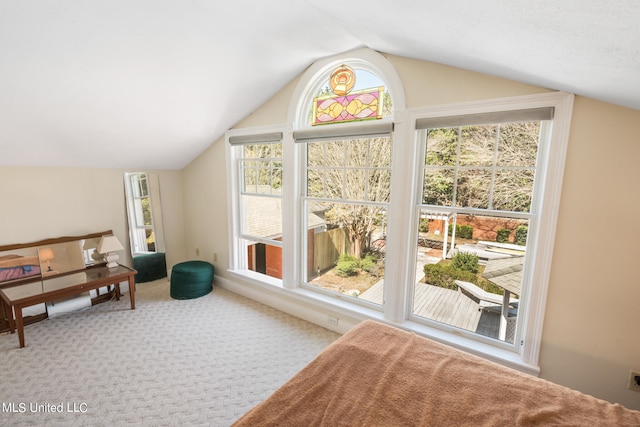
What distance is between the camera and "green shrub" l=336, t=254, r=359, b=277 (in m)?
2.87

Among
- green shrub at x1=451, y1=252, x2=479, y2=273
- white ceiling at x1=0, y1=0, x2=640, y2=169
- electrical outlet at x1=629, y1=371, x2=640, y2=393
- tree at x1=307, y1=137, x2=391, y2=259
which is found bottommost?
electrical outlet at x1=629, y1=371, x2=640, y2=393

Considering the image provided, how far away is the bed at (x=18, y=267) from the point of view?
274 cm

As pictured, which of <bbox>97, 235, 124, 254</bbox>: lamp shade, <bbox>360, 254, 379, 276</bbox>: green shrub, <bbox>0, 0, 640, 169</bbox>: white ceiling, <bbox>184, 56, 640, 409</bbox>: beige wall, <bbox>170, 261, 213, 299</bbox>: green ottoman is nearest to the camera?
<bbox>0, 0, 640, 169</bbox>: white ceiling

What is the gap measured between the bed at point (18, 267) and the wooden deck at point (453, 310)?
3807 millimetres

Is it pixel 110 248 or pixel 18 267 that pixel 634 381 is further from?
pixel 18 267

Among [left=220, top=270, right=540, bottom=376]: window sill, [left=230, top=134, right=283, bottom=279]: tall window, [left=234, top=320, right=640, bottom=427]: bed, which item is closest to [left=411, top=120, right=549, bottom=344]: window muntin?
[left=220, top=270, right=540, bottom=376]: window sill

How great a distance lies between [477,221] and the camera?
84.9 inches

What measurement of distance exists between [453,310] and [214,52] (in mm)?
2800

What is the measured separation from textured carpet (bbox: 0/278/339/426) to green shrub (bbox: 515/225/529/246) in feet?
5.74

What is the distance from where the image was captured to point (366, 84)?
2.56 metres

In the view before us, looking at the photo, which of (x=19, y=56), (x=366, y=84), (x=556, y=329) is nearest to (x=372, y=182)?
(x=366, y=84)

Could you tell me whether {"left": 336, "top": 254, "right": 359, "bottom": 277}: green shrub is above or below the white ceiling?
below

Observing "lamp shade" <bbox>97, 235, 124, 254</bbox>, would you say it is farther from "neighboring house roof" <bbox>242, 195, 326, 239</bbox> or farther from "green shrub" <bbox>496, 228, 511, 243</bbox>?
"green shrub" <bbox>496, 228, 511, 243</bbox>

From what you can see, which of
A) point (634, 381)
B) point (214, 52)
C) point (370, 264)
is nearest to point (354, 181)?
point (370, 264)
